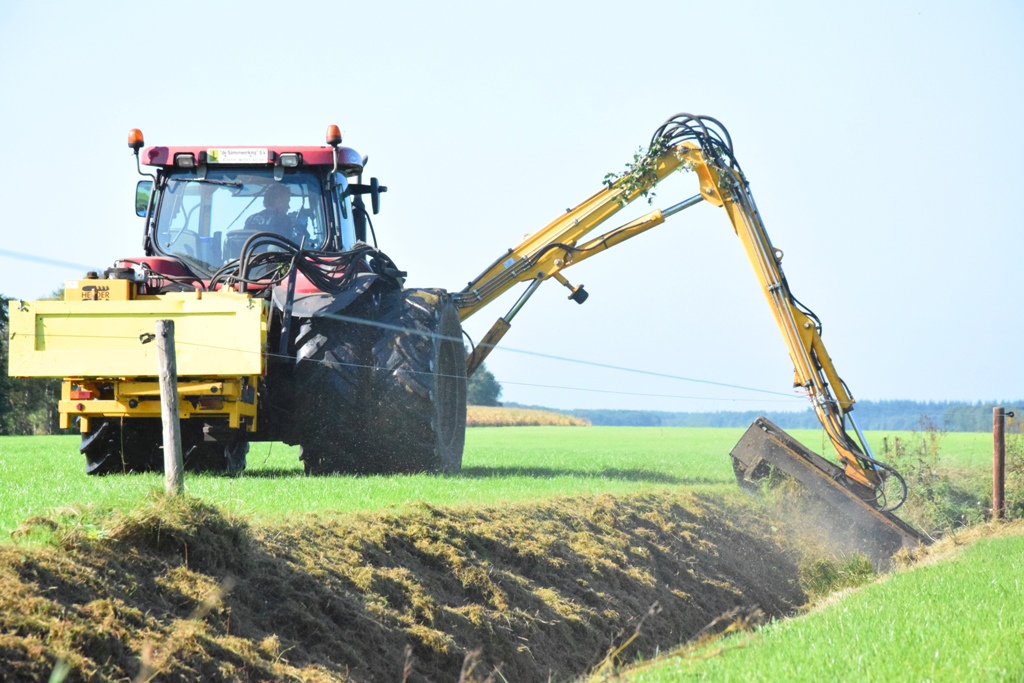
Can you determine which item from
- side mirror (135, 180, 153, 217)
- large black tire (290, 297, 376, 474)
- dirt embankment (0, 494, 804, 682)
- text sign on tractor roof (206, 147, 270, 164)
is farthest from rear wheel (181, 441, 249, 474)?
dirt embankment (0, 494, 804, 682)

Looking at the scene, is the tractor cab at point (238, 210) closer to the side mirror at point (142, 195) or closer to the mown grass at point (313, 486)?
the side mirror at point (142, 195)

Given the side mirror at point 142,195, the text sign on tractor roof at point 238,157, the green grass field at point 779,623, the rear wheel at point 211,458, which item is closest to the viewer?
the green grass field at point 779,623

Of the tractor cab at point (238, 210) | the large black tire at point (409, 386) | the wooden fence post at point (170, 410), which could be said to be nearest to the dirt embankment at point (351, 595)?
the wooden fence post at point (170, 410)

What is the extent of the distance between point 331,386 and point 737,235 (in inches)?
209

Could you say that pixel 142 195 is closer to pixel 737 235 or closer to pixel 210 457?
pixel 210 457

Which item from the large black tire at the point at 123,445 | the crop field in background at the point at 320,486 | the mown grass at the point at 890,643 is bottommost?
the mown grass at the point at 890,643

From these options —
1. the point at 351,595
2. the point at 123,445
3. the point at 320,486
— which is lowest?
the point at 351,595

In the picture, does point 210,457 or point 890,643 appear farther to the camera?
point 210,457

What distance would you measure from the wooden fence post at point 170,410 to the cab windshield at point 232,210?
17.2ft

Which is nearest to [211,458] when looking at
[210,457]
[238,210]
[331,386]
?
[210,457]

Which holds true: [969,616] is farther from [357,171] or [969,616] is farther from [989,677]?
[357,171]

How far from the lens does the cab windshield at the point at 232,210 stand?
1183 centimetres

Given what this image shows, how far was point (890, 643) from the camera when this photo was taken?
633cm

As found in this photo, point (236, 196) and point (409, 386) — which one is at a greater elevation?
point (236, 196)
